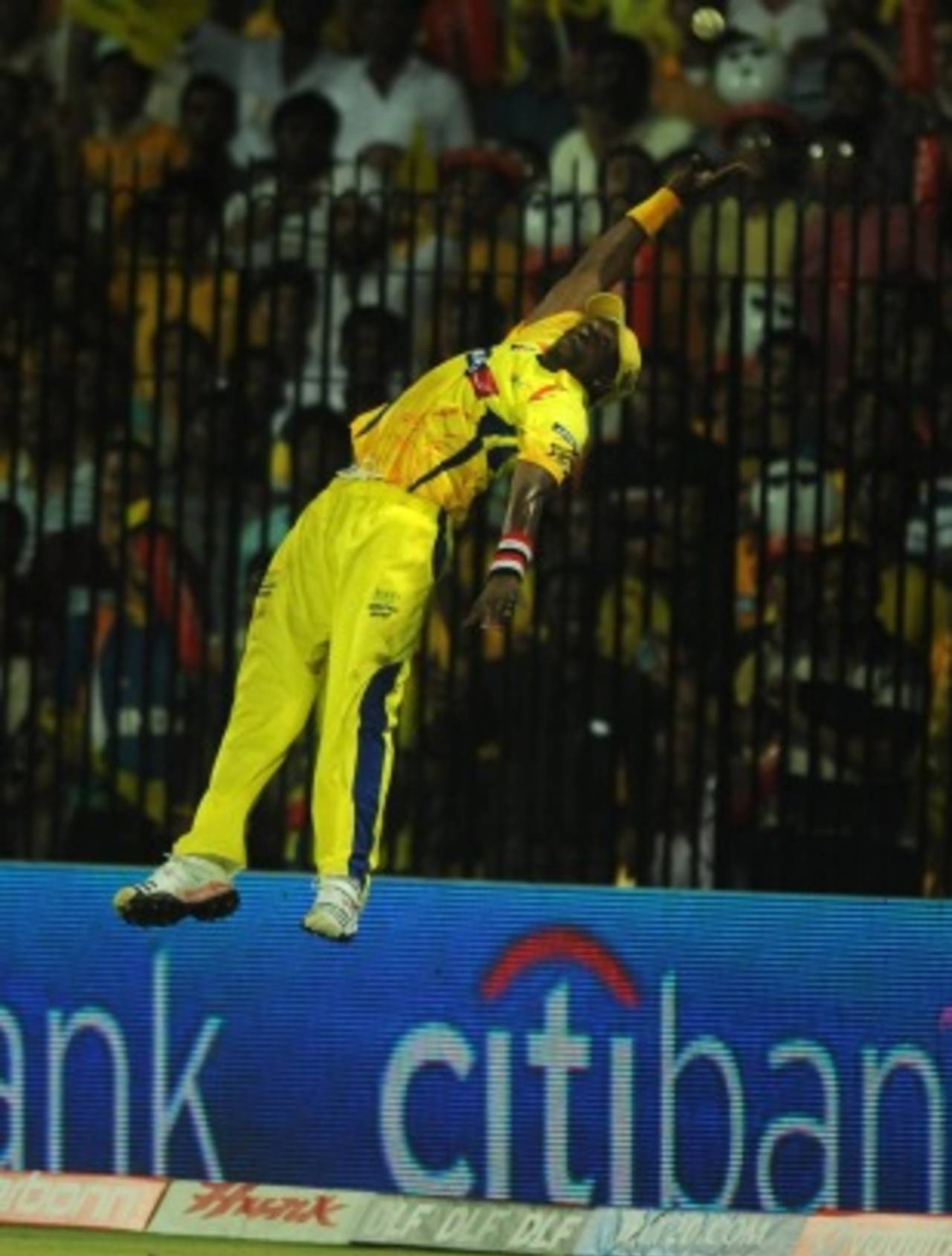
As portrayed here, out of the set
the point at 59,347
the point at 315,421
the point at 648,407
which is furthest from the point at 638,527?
the point at 59,347

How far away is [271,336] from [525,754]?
6.23 ft

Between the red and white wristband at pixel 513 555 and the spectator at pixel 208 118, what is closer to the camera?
the red and white wristband at pixel 513 555

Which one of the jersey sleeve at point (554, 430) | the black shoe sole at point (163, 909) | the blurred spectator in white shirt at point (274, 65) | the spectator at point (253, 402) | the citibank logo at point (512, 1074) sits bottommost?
the citibank logo at point (512, 1074)

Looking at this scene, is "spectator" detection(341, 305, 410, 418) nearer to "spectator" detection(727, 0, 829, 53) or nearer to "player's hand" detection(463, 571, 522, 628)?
"spectator" detection(727, 0, 829, 53)

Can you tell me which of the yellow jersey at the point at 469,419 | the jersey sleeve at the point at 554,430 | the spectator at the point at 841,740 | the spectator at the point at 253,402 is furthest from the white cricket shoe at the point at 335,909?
the spectator at the point at 253,402

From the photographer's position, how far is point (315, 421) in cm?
1439

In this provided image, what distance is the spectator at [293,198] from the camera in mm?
14305

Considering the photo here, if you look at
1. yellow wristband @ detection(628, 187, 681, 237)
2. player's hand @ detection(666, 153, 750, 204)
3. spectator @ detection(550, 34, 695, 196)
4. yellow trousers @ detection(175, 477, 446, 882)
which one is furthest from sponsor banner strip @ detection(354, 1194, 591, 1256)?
spectator @ detection(550, 34, 695, 196)

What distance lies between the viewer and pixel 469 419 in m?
11.3

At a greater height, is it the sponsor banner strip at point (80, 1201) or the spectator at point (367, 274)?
the spectator at point (367, 274)

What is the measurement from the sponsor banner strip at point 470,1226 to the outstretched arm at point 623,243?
2.87 meters

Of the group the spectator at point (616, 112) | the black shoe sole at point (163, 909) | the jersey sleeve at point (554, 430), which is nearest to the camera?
the jersey sleeve at point (554, 430)

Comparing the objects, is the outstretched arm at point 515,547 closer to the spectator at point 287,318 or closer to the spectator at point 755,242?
the spectator at point 755,242

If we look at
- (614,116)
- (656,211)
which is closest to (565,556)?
(656,211)
